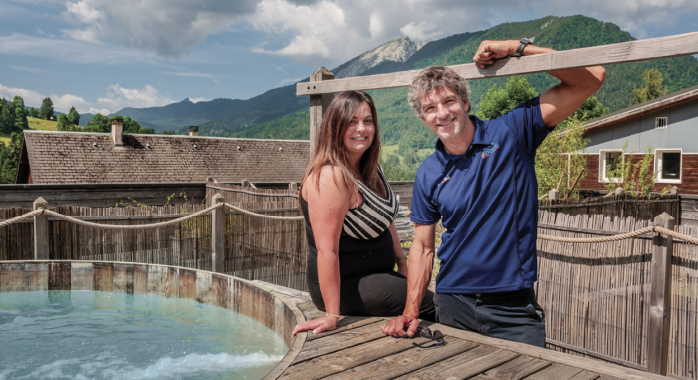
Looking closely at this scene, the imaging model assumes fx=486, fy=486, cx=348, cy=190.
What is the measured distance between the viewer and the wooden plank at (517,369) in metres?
2.13

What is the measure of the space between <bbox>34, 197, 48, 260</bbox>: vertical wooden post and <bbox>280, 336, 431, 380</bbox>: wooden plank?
610cm

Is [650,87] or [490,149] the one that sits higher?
[650,87]

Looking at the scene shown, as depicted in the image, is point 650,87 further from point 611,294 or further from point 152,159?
A: point 611,294

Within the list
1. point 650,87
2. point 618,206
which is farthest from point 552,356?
point 650,87

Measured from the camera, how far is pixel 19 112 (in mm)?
128375

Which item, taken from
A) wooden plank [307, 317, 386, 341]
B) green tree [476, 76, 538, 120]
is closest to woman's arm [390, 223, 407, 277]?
wooden plank [307, 317, 386, 341]

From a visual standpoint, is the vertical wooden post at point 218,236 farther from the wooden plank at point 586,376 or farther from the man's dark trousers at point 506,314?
the wooden plank at point 586,376

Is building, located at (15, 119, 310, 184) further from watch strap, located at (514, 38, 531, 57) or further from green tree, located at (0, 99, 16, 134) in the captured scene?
green tree, located at (0, 99, 16, 134)

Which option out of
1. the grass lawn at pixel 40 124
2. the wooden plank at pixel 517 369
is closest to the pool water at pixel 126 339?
the wooden plank at pixel 517 369

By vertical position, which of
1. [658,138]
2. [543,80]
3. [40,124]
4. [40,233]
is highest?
[543,80]

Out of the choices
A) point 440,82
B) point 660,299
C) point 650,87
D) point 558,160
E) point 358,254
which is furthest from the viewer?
point 650,87

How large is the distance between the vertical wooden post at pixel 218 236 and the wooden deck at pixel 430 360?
510 cm

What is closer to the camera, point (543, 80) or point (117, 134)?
point (117, 134)

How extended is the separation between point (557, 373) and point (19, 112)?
15528cm
